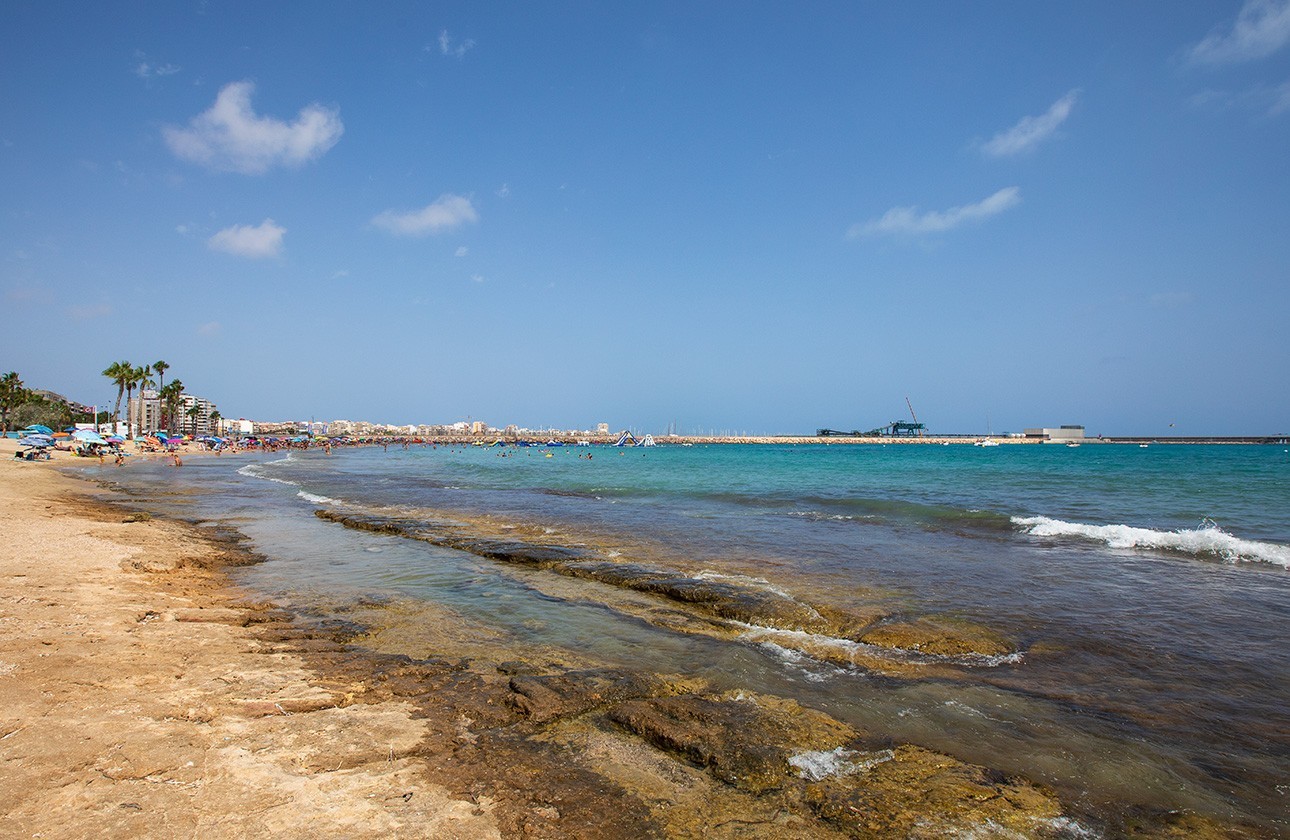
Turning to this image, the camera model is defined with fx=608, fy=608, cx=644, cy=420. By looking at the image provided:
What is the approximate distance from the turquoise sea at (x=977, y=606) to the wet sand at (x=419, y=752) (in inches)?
28.1

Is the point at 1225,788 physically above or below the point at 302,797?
below

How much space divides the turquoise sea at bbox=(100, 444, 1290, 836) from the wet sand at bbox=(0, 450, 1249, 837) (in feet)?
2.34

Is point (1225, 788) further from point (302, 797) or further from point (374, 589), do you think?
point (374, 589)

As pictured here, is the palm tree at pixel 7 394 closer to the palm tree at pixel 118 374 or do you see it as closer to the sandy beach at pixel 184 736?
the palm tree at pixel 118 374

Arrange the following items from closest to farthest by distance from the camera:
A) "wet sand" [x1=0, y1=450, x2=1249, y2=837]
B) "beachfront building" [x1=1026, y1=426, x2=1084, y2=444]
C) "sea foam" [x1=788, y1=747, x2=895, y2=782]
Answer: "wet sand" [x1=0, y1=450, x2=1249, y2=837] < "sea foam" [x1=788, y1=747, x2=895, y2=782] < "beachfront building" [x1=1026, y1=426, x2=1084, y2=444]

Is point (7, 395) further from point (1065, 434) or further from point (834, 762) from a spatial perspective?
point (1065, 434)

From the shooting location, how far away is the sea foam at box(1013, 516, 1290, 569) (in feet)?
50.1

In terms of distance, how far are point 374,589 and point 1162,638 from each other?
40.4 feet

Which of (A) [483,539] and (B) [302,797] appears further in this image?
(A) [483,539]

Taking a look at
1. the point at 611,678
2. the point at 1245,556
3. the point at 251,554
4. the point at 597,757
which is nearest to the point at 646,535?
the point at 251,554

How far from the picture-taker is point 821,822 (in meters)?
4.05

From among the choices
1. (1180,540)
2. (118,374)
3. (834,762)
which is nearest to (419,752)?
(834,762)

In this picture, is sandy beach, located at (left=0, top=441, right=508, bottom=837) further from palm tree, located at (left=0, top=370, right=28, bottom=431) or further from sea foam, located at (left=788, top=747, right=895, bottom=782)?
palm tree, located at (left=0, top=370, right=28, bottom=431)

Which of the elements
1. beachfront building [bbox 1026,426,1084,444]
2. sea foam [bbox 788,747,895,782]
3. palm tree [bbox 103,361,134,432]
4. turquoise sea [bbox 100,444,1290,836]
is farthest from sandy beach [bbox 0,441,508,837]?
beachfront building [bbox 1026,426,1084,444]
